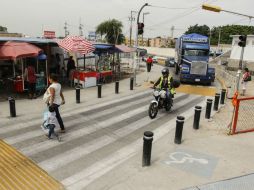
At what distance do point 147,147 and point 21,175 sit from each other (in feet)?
9.63

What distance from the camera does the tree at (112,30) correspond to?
56.7m

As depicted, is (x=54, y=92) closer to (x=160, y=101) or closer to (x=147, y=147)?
(x=147, y=147)

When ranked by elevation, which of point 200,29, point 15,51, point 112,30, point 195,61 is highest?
point 200,29

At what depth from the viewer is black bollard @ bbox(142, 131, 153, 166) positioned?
639cm

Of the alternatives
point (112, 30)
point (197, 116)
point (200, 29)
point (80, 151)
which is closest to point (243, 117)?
point (197, 116)

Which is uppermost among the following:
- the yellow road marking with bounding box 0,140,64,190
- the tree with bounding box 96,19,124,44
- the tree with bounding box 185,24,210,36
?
the tree with bounding box 185,24,210,36

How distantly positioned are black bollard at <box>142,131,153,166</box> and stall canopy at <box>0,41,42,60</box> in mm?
9169

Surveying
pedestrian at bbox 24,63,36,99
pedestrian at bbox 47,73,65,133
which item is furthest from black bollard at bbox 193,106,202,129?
pedestrian at bbox 24,63,36,99

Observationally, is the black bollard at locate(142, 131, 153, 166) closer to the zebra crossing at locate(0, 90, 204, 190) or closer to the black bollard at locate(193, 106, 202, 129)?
the zebra crossing at locate(0, 90, 204, 190)

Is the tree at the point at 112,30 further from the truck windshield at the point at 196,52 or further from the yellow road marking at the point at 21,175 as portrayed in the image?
the yellow road marking at the point at 21,175

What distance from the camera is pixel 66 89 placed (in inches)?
672

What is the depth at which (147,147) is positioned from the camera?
6477 mm

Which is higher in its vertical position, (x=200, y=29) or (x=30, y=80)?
(x=200, y=29)

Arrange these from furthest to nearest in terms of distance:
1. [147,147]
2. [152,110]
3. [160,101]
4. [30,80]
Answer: [30,80], [160,101], [152,110], [147,147]
